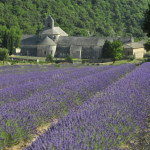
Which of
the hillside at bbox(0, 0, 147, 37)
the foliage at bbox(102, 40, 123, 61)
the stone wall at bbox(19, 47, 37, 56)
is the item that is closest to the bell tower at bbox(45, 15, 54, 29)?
the stone wall at bbox(19, 47, 37, 56)

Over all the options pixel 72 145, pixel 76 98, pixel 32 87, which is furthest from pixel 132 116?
pixel 32 87

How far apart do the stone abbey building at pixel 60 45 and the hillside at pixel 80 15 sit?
24.4 m

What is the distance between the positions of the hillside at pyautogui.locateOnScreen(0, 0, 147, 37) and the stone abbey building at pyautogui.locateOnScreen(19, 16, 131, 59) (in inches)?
959

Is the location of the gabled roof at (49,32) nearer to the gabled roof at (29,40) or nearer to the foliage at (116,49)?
the gabled roof at (29,40)

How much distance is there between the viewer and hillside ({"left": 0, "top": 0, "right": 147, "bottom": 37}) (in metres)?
89.6

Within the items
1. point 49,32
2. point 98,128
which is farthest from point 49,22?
point 98,128

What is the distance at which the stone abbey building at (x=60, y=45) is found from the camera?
2184 inches

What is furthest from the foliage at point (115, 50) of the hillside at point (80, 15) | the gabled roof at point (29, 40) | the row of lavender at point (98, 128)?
the hillside at point (80, 15)

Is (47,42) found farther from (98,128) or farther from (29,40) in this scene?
(98,128)

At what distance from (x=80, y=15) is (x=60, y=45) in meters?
64.0

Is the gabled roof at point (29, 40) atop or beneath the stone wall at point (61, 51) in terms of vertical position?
atop

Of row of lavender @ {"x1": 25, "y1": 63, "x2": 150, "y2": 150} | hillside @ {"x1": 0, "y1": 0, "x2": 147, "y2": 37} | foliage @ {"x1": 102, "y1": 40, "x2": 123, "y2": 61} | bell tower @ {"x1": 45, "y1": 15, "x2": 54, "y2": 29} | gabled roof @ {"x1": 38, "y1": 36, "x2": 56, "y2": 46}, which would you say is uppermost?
hillside @ {"x1": 0, "y1": 0, "x2": 147, "y2": 37}

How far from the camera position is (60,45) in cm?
5775

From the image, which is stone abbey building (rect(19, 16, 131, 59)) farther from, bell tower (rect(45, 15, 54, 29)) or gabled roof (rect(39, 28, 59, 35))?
bell tower (rect(45, 15, 54, 29))
